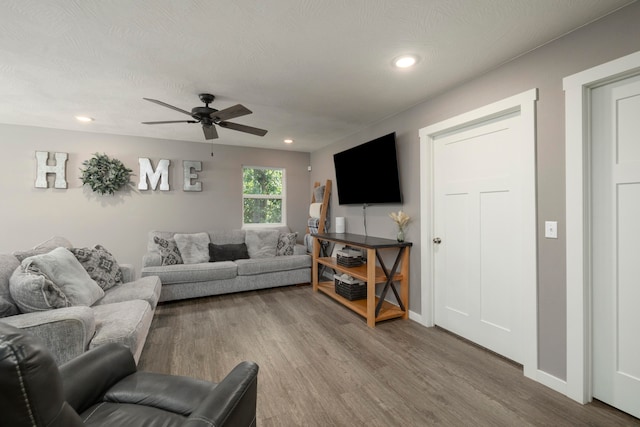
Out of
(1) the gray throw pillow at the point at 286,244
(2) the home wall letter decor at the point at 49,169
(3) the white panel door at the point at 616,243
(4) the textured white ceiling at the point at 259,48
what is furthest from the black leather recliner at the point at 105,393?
(2) the home wall letter decor at the point at 49,169

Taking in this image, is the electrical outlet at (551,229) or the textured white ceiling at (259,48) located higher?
the textured white ceiling at (259,48)

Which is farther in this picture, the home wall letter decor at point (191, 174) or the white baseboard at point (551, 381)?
the home wall letter decor at point (191, 174)

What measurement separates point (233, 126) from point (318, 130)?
1.52 metres

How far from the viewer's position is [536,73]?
1.97 m

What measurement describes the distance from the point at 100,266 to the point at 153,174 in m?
2.12

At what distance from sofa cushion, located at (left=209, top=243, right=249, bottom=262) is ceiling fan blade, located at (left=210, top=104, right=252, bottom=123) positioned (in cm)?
226

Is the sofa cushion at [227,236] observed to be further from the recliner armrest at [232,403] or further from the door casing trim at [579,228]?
the door casing trim at [579,228]

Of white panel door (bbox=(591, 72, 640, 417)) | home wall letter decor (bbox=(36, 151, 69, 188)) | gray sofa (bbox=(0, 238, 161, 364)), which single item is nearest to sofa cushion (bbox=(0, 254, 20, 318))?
gray sofa (bbox=(0, 238, 161, 364))

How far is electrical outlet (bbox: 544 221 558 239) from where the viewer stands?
1874 millimetres

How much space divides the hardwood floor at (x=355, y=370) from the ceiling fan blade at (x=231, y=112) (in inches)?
82.6

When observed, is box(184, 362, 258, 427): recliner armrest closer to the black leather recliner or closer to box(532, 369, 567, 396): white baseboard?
Answer: the black leather recliner

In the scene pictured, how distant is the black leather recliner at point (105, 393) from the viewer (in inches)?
22.4

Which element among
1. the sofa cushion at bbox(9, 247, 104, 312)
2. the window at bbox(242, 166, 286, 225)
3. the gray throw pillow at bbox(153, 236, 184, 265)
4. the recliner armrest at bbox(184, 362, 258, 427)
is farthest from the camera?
the window at bbox(242, 166, 286, 225)

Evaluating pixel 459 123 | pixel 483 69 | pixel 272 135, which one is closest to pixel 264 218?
pixel 272 135
